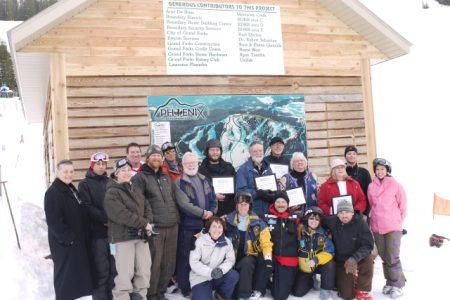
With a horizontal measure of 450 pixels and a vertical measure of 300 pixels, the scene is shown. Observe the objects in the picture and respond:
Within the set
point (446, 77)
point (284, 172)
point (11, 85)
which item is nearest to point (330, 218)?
point (284, 172)

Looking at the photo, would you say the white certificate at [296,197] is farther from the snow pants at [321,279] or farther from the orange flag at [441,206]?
the orange flag at [441,206]

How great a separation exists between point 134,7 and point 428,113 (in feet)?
83.1

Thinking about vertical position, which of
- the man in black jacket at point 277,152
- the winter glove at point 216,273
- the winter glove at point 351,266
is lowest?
the winter glove at point 351,266

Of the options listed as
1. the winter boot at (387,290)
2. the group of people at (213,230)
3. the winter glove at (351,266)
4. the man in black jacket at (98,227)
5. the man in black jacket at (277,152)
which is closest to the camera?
the group of people at (213,230)

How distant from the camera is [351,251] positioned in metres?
5.59

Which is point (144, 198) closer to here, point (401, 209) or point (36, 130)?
point (401, 209)

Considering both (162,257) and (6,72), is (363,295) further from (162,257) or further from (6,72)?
(6,72)

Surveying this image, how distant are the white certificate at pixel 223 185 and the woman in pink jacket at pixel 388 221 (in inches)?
78.7

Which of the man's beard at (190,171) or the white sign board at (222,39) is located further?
the white sign board at (222,39)

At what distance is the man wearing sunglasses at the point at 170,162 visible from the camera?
589cm

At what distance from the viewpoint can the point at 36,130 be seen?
3978cm

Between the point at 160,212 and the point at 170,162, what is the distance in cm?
95

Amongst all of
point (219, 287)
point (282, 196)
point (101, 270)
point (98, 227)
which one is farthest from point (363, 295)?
point (98, 227)

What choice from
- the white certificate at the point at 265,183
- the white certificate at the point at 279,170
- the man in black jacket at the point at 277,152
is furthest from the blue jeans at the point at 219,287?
the man in black jacket at the point at 277,152
